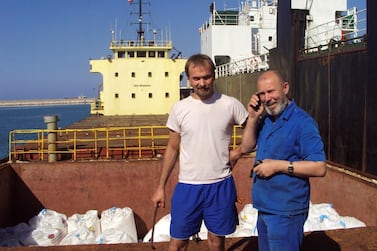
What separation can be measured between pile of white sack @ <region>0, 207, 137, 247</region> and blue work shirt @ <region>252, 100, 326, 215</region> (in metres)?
4.44

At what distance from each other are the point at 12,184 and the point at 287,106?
8198mm

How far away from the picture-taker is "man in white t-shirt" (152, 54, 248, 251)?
304 cm

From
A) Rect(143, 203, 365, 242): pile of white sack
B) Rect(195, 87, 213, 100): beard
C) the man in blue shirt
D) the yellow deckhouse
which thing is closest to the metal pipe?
Rect(143, 203, 365, 242): pile of white sack

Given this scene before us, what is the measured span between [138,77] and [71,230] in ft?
55.0

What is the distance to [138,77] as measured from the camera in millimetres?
23766

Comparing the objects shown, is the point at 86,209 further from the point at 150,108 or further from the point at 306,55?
the point at 150,108

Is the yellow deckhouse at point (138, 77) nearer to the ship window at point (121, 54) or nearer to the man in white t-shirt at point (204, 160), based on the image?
the ship window at point (121, 54)

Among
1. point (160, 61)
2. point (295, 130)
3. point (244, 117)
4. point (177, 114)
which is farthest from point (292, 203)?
point (160, 61)

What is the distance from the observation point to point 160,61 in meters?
23.9

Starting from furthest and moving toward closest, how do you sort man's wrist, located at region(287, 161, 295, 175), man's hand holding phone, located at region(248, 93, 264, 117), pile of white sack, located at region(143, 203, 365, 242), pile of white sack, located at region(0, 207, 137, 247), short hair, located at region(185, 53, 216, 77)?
1. pile of white sack, located at region(0, 207, 137, 247)
2. pile of white sack, located at region(143, 203, 365, 242)
3. short hair, located at region(185, 53, 216, 77)
4. man's hand holding phone, located at region(248, 93, 264, 117)
5. man's wrist, located at region(287, 161, 295, 175)

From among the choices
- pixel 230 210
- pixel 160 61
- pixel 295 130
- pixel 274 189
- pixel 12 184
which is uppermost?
pixel 160 61

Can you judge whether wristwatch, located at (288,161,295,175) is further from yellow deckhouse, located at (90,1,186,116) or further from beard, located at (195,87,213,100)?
yellow deckhouse, located at (90,1,186,116)

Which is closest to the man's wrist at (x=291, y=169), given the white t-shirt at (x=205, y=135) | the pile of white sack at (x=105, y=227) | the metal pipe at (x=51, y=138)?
the white t-shirt at (x=205, y=135)

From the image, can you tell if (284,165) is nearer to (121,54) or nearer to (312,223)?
(312,223)
